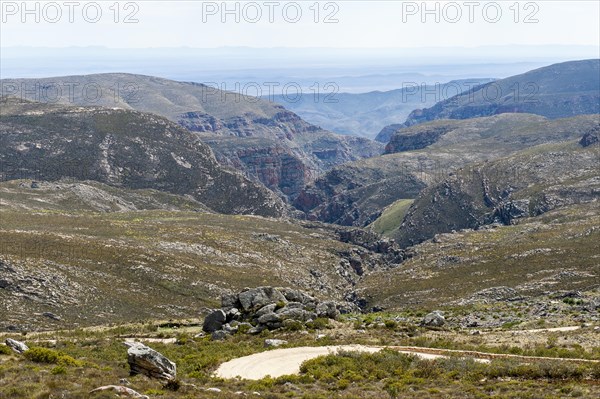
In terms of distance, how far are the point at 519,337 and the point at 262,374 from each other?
22.6 metres

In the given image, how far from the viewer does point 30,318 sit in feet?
248

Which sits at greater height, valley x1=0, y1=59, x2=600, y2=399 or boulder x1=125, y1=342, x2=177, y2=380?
boulder x1=125, y1=342, x2=177, y2=380

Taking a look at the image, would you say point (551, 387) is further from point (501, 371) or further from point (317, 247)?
point (317, 247)

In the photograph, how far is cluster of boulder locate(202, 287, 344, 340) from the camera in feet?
194

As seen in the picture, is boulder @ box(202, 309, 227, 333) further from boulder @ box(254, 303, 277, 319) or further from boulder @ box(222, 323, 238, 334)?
boulder @ box(254, 303, 277, 319)

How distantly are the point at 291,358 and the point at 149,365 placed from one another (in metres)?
12.3

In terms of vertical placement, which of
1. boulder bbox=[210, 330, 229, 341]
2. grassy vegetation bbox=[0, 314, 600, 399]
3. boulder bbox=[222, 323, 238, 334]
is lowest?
boulder bbox=[222, 323, 238, 334]

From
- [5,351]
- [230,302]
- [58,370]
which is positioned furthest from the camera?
[230,302]

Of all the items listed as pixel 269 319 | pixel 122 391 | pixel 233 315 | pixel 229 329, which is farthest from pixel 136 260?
pixel 122 391

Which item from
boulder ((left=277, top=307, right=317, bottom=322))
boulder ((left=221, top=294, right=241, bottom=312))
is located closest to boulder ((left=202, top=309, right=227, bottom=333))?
boulder ((left=221, top=294, right=241, bottom=312))

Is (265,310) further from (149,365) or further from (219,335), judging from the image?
(149,365)

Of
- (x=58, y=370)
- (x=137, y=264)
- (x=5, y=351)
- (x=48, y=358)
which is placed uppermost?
(x=58, y=370)

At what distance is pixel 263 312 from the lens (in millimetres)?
61844

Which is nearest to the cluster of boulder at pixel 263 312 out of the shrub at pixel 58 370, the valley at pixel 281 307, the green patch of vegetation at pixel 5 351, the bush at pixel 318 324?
the valley at pixel 281 307
